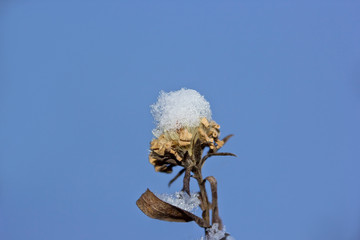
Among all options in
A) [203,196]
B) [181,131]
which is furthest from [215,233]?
[181,131]

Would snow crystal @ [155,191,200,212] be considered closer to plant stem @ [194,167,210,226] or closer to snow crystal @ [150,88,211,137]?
plant stem @ [194,167,210,226]


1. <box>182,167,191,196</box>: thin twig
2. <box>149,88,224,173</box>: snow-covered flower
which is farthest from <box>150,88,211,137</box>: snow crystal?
<box>182,167,191,196</box>: thin twig

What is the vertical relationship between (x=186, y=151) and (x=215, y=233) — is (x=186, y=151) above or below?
above

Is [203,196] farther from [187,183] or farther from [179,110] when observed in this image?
[179,110]

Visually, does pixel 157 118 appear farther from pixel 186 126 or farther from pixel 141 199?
pixel 141 199

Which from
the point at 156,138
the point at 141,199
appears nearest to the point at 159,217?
the point at 141,199

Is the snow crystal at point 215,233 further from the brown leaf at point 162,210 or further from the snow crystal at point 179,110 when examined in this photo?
the snow crystal at point 179,110
